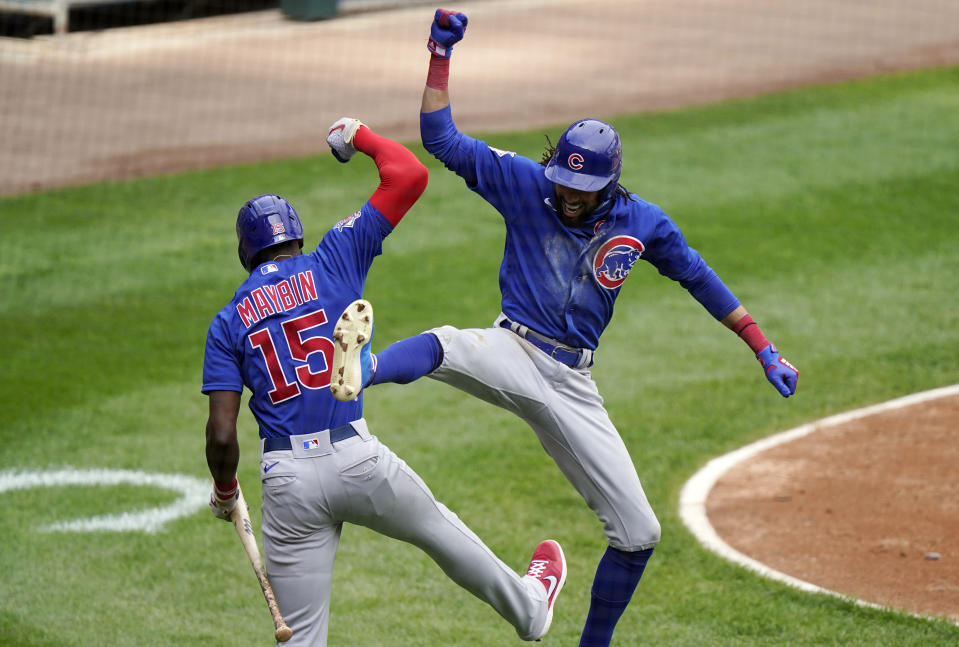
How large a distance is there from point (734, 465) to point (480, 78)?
37.2 ft

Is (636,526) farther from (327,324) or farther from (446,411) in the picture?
(446,411)

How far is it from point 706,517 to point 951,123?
9.90 m

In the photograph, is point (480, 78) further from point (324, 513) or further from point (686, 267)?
point (324, 513)

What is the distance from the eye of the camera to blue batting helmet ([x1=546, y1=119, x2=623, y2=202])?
5.50 metres

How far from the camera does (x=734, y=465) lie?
8.34m

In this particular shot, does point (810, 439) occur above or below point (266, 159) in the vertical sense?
above

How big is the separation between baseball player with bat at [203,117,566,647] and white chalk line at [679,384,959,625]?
7.49 ft

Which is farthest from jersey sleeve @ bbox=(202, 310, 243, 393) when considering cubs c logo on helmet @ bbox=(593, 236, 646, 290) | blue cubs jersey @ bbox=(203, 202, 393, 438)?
cubs c logo on helmet @ bbox=(593, 236, 646, 290)

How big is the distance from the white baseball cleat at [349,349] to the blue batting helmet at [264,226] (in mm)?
581

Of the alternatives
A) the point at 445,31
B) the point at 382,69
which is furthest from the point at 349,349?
the point at 382,69

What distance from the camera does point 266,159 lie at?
49.6 ft

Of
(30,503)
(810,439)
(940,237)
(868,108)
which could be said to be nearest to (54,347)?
(30,503)

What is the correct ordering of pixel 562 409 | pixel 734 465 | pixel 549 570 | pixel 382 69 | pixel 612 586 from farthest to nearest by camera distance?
1. pixel 382 69
2. pixel 734 465
3. pixel 549 570
4. pixel 612 586
5. pixel 562 409

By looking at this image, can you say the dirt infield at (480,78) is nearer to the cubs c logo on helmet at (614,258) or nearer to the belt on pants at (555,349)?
the belt on pants at (555,349)
